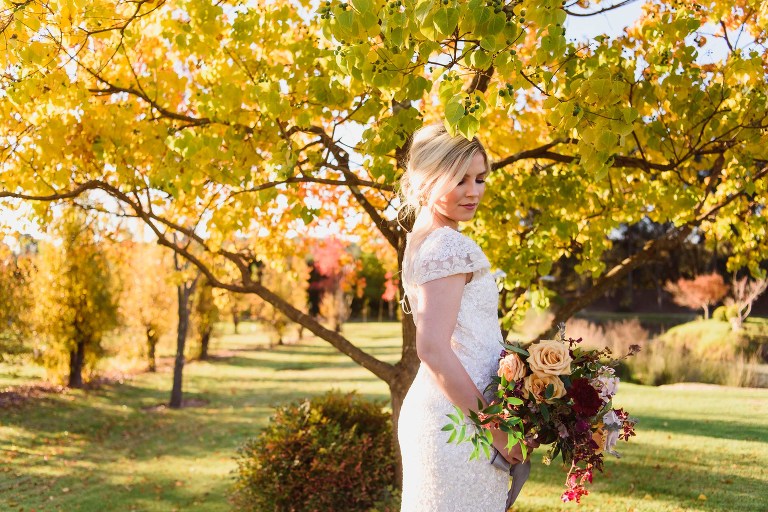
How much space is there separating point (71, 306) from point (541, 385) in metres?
17.8

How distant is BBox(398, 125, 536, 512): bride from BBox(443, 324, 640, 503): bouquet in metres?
0.10

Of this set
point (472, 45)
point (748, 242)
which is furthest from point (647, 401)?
point (472, 45)

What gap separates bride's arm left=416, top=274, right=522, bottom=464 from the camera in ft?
7.73

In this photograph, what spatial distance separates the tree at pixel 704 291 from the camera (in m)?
30.0

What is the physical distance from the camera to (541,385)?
2.37 m

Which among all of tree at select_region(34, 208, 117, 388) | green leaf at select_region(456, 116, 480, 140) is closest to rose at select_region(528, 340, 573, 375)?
green leaf at select_region(456, 116, 480, 140)

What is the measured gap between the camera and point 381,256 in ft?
39.1

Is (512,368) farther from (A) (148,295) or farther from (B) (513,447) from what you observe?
(A) (148,295)

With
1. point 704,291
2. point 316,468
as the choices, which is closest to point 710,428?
point 316,468

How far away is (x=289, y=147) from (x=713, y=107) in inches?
133

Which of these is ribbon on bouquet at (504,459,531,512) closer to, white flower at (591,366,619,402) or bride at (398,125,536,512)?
bride at (398,125,536,512)

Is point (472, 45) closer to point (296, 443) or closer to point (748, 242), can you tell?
point (296, 443)

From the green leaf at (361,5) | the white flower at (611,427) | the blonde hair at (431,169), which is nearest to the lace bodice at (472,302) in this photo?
the blonde hair at (431,169)

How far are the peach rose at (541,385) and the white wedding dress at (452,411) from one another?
222mm
